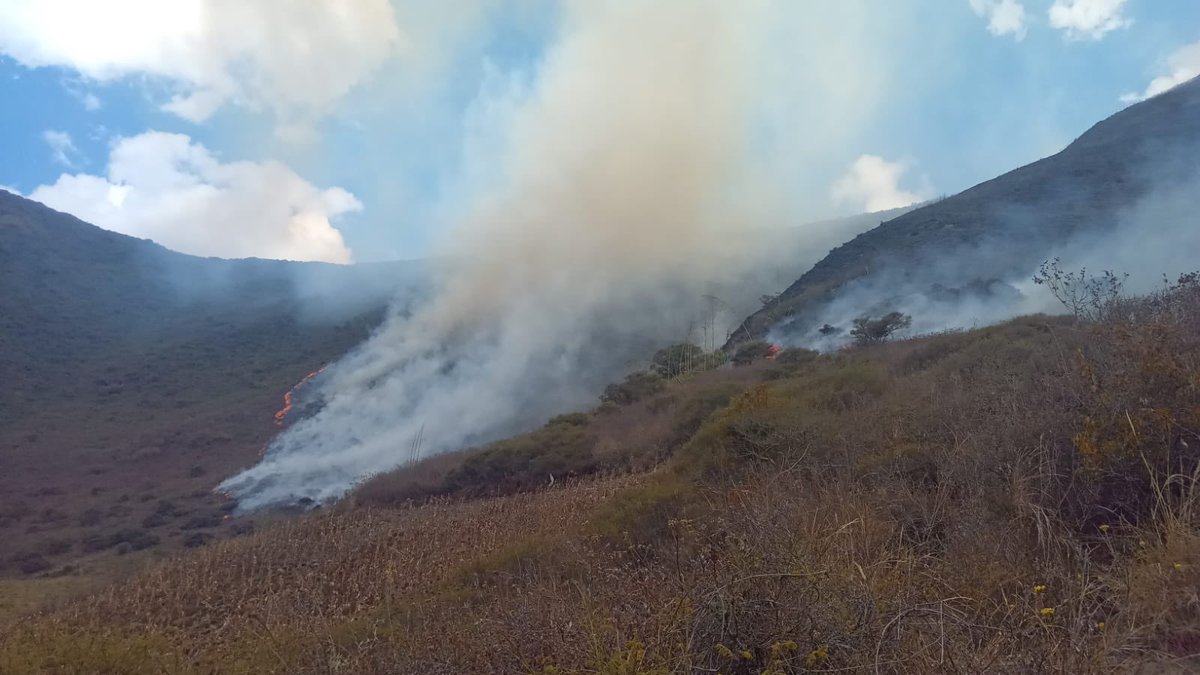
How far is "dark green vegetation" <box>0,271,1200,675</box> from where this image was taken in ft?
10.5

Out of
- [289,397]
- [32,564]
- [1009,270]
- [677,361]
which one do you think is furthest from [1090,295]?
[289,397]

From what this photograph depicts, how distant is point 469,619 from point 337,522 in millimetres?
13033

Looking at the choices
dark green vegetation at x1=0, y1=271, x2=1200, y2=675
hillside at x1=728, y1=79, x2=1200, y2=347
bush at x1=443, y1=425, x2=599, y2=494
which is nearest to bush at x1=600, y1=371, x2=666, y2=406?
bush at x1=443, y1=425, x2=599, y2=494

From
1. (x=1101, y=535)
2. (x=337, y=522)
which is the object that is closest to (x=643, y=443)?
(x=337, y=522)

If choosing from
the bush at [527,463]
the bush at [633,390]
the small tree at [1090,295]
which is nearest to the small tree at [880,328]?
the bush at [633,390]

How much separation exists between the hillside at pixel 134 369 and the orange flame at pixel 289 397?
2.10 ft

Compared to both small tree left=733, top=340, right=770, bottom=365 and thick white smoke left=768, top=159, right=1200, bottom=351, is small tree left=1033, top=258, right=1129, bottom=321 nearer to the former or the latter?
thick white smoke left=768, top=159, right=1200, bottom=351

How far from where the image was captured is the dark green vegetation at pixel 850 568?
3209 millimetres

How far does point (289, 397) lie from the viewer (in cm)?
4625

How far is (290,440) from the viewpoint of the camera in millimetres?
37938

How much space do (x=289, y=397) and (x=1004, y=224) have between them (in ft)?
150

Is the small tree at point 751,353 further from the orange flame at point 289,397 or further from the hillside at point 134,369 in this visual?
the orange flame at point 289,397

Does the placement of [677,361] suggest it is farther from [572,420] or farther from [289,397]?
[289,397]

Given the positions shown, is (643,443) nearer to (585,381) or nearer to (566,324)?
(585,381)
